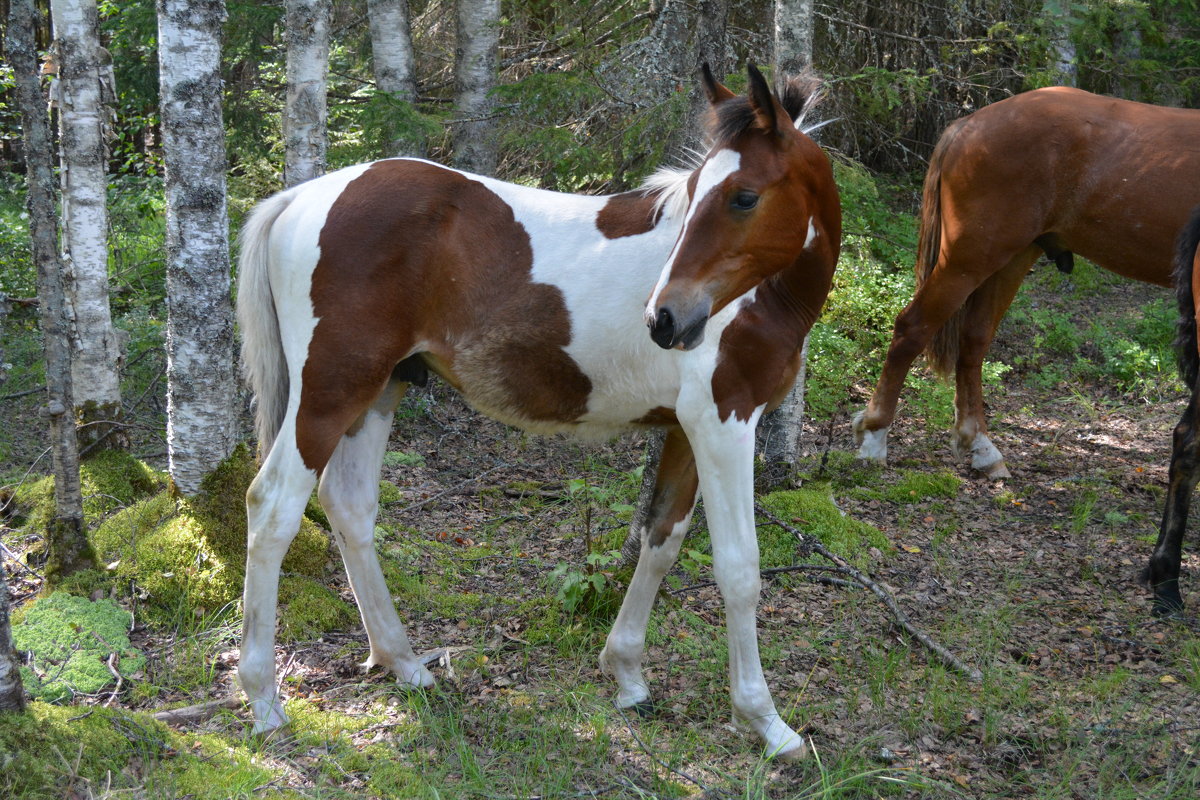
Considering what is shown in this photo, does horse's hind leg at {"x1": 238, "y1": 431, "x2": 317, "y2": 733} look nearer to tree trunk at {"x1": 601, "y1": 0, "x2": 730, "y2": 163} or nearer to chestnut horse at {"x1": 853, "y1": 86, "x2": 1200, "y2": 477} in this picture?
tree trunk at {"x1": 601, "y1": 0, "x2": 730, "y2": 163}

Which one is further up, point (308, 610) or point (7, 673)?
point (7, 673)

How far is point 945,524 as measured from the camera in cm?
577

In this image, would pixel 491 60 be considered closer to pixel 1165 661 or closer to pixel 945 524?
pixel 945 524

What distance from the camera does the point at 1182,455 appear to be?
15.4 ft

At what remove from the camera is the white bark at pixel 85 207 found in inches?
209

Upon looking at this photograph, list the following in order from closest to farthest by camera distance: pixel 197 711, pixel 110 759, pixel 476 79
A: pixel 110 759 → pixel 197 711 → pixel 476 79

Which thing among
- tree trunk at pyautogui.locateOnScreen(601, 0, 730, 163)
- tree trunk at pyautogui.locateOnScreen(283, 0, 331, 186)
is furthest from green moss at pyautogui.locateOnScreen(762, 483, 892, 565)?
tree trunk at pyautogui.locateOnScreen(283, 0, 331, 186)

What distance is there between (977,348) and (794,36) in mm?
2692

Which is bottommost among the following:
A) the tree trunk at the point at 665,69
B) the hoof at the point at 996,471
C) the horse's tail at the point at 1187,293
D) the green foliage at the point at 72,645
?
the hoof at the point at 996,471

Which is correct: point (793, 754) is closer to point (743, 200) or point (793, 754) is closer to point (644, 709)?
point (644, 709)

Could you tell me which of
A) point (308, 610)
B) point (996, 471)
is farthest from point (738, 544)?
point (996, 471)

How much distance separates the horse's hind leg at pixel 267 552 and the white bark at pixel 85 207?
8.67ft

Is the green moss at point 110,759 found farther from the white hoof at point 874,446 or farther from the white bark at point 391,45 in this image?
the white bark at point 391,45

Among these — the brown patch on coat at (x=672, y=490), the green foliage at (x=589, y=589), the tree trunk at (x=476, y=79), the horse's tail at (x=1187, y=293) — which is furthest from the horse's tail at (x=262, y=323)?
the horse's tail at (x=1187, y=293)
